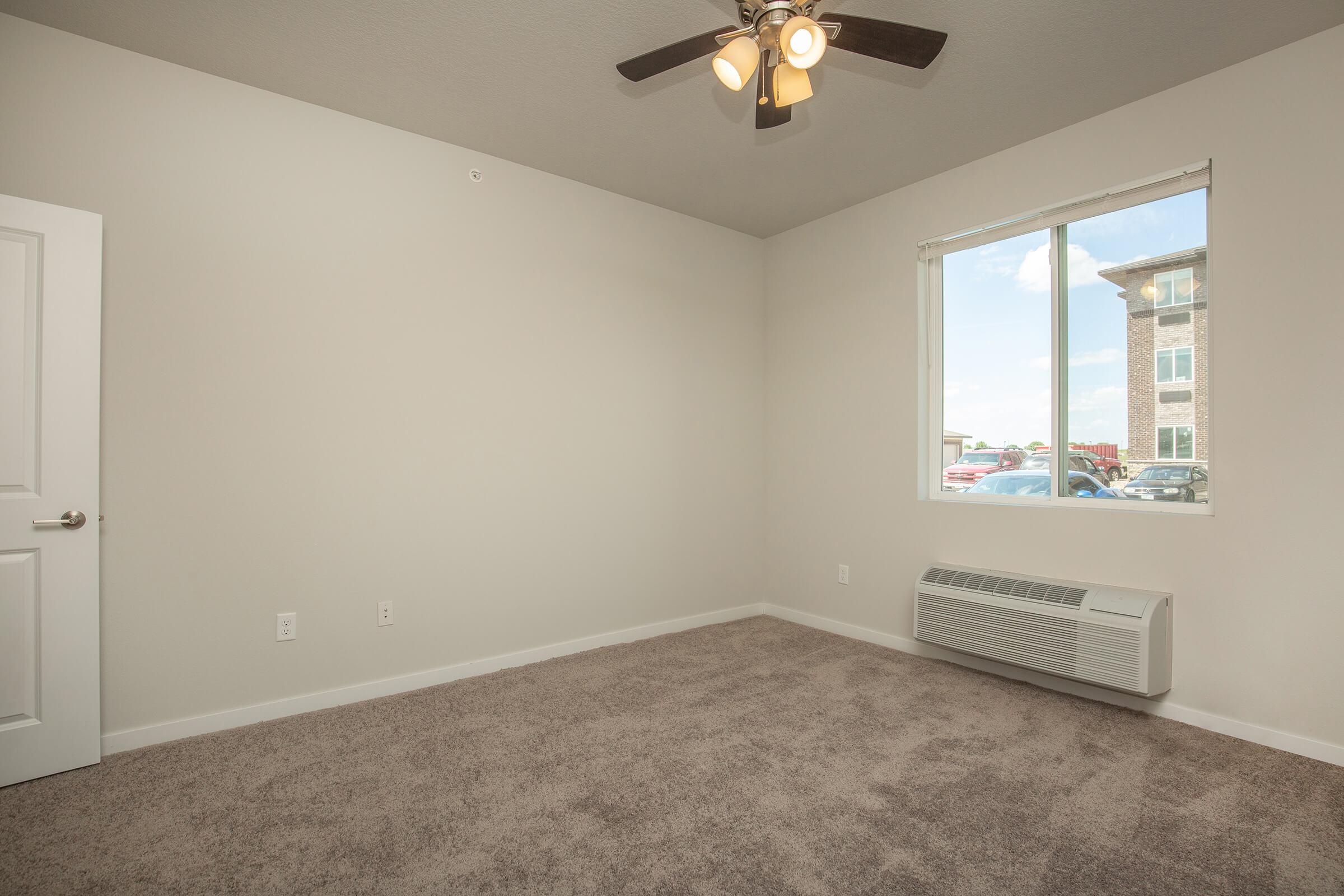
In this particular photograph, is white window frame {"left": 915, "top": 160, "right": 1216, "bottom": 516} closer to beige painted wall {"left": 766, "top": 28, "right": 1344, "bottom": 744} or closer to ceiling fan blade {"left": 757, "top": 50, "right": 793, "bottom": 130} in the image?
beige painted wall {"left": 766, "top": 28, "right": 1344, "bottom": 744}

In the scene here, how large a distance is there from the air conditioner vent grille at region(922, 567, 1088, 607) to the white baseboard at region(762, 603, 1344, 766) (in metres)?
0.39

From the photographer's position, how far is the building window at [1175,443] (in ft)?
8.85

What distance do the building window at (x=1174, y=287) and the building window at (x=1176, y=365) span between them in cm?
20

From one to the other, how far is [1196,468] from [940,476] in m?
1.17

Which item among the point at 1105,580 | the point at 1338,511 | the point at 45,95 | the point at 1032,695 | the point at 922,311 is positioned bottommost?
the point at 1032,695

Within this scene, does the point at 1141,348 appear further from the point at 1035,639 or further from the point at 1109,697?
the point at 1109,697

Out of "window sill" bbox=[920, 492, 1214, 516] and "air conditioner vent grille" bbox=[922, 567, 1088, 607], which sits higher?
"window sill" bbox=[920, 492, 1214, 516]

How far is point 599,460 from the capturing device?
372cm

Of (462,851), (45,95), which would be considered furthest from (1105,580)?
(45,95)

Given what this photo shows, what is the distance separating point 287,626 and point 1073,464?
365 cm

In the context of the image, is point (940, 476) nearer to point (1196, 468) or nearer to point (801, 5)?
point (1196, 468)

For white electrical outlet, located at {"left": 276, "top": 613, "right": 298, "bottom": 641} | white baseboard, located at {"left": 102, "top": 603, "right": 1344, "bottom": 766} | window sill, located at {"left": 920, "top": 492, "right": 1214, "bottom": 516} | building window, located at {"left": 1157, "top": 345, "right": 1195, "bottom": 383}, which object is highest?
building window, located at {"left": 1157, "top": 345, "right": 1195, "bottom": 383}

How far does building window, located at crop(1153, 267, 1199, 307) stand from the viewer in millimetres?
2705

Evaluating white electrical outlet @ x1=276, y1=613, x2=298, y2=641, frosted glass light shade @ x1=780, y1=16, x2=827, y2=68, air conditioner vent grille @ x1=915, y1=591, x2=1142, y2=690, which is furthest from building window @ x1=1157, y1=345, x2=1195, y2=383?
white electrical outlet @ x1=276, y1=613, x2=298, y2=641
